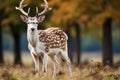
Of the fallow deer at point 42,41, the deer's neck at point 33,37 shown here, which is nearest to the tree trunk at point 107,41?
the fallow deer at point 42,41

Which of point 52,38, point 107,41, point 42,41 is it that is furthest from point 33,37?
point 107,41

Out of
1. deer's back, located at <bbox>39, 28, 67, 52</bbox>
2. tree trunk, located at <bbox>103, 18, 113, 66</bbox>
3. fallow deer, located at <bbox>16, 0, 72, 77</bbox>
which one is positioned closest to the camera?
fallow deer, located at <bbox>16, 0, 72, 77</bbox>

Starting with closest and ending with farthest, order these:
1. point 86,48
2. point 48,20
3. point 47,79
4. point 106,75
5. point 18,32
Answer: point 47,79
point 106,75
point 48,20
point 18,32
point 86,48

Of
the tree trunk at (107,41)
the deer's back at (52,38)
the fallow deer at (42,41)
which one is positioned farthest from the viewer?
the tree trunk at (107,41)

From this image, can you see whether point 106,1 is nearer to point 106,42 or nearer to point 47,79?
point 106,42

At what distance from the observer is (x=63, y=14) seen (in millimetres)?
29562

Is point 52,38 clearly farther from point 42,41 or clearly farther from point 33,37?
point 33,37

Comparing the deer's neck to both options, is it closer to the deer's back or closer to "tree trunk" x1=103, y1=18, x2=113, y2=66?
the deer's back

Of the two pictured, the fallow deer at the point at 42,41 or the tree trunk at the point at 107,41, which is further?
the tree trunk at the point at 107,41

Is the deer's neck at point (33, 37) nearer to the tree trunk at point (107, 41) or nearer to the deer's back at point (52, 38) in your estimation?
the deer's back at point (52, 38)

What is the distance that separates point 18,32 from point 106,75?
1868cm

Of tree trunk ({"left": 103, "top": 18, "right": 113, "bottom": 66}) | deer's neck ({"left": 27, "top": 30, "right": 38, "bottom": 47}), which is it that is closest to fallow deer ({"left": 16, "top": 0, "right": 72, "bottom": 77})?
deer's neck ({"left": 27, "top": 30, "right": 38, "bottom": 47})

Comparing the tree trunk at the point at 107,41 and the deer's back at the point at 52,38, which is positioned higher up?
the deer's back at the point at 52,38

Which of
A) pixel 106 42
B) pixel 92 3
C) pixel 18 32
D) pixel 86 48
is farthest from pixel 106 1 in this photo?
pixel 86 48
